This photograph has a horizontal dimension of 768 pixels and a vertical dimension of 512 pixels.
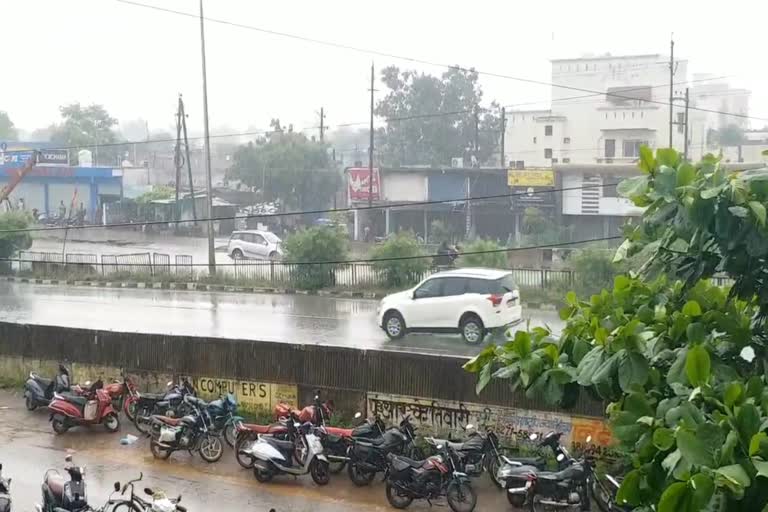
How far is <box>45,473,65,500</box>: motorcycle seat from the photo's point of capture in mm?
Answer: 9379

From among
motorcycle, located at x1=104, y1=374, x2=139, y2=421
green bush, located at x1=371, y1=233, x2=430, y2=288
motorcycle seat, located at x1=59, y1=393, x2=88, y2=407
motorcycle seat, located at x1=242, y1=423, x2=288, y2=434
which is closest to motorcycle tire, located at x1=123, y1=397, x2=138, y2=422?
motorcycle, located at x1=104, y1=374, x2=139, y2=421

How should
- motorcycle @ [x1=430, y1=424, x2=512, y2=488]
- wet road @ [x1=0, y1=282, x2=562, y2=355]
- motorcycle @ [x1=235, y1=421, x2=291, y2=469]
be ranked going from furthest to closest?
1. wet road @ [x1=0, y1=282, x2=562, y2=355]
2. motorcycle @ [x1=235, y1=421, x2=291, y2=469]
3. motorcycle @ [x1=430, y1=424, x2=512, y2=488]

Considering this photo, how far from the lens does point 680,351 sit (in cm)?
410

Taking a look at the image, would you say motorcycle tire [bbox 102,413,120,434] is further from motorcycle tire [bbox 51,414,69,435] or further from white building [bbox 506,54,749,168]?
white building [bbox 506,54,749,168]

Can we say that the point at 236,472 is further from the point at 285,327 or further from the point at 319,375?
the point at 285,327

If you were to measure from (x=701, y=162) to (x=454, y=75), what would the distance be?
55755mm

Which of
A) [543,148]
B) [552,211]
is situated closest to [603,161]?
[552,211]

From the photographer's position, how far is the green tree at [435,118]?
57.4 meters

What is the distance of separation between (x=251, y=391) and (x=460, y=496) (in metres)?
4.96

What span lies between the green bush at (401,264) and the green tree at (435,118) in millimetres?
31469

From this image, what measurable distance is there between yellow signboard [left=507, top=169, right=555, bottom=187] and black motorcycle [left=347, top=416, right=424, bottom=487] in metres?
31.0

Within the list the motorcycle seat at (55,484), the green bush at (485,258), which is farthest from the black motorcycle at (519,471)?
the green bush at (485,258)

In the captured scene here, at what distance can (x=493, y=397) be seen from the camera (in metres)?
11.9

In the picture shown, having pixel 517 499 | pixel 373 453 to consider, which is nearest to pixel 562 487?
pixel 517 499
